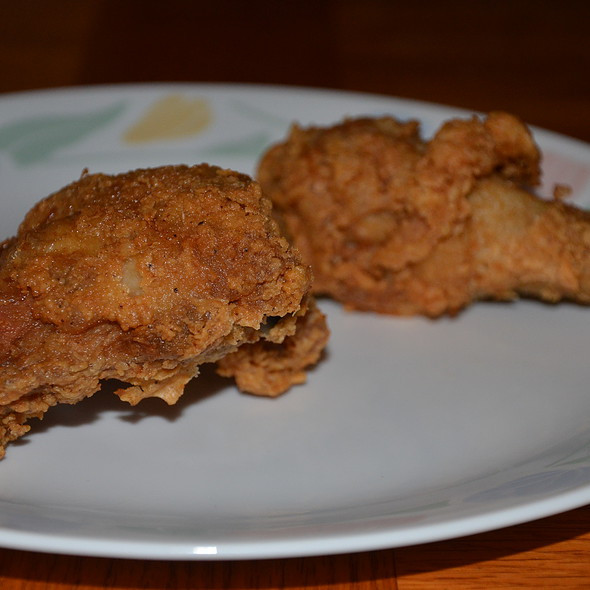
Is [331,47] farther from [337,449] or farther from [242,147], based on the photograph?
[337,449]

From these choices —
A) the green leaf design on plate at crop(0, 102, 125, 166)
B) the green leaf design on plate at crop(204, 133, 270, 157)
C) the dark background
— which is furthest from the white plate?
the dark background

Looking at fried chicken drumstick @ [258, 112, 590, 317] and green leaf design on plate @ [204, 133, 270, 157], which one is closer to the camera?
fried chicken drumstick @ [258, 112, 590, 317]

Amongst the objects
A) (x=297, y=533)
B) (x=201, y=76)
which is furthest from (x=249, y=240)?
(x=201, y=76)

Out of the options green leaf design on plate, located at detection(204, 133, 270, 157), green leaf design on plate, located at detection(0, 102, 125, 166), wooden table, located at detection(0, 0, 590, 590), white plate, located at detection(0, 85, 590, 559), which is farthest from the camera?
wooden table, located at detection(0, 0, 590, 590)

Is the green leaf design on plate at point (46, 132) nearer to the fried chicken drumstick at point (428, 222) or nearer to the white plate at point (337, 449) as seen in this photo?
the white plate at point (337, 449)

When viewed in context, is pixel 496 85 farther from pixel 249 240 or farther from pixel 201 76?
pixel 249 240

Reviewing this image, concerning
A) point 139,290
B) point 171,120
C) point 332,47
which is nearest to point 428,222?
point 139,290

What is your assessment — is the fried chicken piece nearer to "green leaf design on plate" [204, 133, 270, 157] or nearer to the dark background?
"green leaf design on plate" [204, 133, 270, 157]
